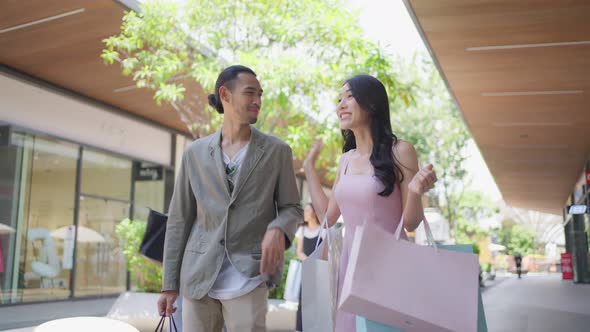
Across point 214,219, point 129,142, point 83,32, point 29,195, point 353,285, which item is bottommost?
point 353,285

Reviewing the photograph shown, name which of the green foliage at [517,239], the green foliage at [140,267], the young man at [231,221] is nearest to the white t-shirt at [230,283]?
the young man at [231,221]

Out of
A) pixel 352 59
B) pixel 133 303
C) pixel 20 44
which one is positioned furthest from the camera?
pixel 20 44

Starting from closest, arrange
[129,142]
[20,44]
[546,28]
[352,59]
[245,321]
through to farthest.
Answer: [245,321], [546,28], [352,59], [20,44], [129,142]

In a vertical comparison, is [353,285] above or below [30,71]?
below

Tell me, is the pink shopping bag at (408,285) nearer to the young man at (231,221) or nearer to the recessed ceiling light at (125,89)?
the young man at (231,221)

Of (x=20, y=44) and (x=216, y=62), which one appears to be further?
(x=20, y=44)

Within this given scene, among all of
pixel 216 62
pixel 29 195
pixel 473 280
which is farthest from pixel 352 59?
Answer: pixel 473 280

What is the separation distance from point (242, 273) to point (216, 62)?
733cm

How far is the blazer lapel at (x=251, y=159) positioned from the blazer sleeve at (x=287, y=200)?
0.10 metres

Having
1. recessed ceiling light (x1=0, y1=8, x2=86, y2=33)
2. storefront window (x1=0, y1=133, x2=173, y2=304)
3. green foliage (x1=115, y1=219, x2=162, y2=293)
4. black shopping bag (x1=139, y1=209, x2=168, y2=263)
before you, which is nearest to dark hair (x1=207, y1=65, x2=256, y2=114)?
black shopping bag (x1=139, y1=209, x2=168, y2=263)

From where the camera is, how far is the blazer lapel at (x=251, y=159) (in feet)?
8.73

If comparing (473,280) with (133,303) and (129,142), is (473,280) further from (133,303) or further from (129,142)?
(129,142)

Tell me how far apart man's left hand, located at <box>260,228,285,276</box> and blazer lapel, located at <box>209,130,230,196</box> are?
0.27 meters

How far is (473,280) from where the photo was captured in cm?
202
